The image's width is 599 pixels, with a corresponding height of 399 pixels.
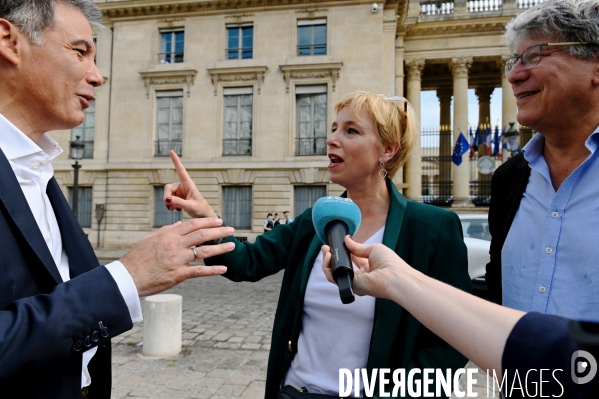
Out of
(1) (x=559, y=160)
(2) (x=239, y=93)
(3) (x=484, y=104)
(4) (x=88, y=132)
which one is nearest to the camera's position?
(1) (x=559, y=160)

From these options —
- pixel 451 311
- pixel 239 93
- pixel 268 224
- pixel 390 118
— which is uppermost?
pixel 239 93

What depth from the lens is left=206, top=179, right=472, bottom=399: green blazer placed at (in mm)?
1793

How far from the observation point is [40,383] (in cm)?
135

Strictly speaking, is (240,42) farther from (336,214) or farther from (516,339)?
(516,339)

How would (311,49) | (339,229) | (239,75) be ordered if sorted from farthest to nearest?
(239,75)
(311,49)
(339,229)

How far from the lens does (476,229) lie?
8078 millimetres

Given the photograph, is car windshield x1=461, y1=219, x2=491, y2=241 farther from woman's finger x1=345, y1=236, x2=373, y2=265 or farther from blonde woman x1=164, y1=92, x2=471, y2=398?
woman's finger x1=345, y1=236, x2=373, y2=265

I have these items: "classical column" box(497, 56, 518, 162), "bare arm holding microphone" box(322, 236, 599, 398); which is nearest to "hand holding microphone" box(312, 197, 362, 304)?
"bare arm holding microphone" box(322, 236, 599, 398)

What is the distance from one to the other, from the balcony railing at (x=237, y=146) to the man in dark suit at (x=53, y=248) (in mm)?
18459

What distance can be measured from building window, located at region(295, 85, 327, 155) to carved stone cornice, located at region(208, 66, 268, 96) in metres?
1.90

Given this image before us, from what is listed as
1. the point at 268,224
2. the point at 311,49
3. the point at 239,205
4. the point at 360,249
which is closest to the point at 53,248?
the point at 360,249

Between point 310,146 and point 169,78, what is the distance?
7846mm

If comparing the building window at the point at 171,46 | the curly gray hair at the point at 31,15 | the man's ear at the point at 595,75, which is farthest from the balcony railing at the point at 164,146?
the man's ear at the point at 595,75

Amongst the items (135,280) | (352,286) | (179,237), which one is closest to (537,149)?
(352,286)
